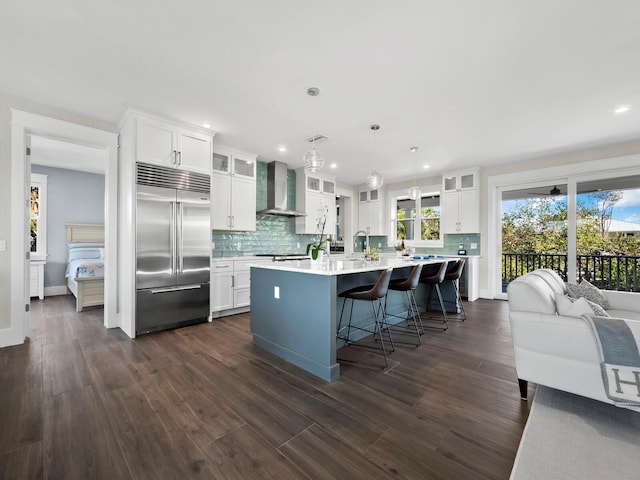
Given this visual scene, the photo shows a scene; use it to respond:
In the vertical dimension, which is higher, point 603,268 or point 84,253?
point 84,253

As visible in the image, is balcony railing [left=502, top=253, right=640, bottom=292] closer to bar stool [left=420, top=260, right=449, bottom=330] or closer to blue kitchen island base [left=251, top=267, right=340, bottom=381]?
bar stool [left=420, top=260, right=449, bottom=330]

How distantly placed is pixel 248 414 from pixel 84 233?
6830mm

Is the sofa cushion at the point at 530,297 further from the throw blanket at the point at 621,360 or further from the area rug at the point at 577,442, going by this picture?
the area rug at the point at 577,442

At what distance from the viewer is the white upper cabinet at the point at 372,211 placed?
7430mm

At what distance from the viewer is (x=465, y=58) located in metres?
2.45

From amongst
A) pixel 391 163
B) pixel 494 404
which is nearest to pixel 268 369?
pixel 494 404

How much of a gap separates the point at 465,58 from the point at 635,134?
3.71m

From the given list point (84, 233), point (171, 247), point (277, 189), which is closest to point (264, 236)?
point (277, 189)

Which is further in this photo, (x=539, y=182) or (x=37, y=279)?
(x=37, y=279)

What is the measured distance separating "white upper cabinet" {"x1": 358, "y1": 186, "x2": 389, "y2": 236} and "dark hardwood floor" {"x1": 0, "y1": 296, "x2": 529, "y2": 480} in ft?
14.9

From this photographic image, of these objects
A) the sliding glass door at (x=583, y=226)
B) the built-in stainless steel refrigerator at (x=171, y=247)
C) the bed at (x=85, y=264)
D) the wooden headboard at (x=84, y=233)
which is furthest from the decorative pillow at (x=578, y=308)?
the wooden headboard at (x=84, y=233)

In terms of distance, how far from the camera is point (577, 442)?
157 cm

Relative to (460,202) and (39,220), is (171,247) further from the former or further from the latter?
(460,202)

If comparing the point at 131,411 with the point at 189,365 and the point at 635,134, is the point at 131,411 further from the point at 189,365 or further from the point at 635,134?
the point at 635,134
